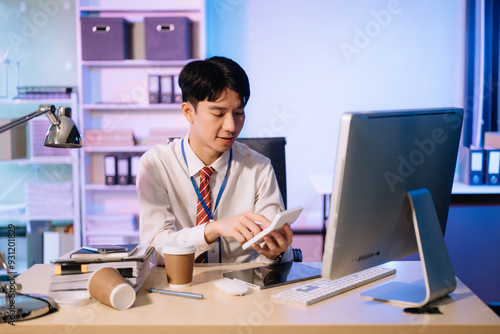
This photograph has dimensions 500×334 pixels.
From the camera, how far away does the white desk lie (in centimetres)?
113

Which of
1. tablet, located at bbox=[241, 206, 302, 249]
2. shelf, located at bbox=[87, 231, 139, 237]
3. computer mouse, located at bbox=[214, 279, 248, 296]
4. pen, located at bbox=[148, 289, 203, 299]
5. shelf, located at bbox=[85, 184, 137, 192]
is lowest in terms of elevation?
shelf, located at bbox=[87, 231, 139, 237]

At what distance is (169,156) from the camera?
1919 mm

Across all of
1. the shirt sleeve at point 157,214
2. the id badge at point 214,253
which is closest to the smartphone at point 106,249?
the shirt sleeve at point 157,214

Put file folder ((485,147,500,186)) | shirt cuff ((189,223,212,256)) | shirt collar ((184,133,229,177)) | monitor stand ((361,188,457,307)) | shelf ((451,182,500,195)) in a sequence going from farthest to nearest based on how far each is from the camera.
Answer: file folder ((485,147,500,186))
shelf ((451,182,500,195))
shirt collar ((184,133,229,177))
shirt cuff ((189,223,212,256))
monitor stand ((361,188,457,307))

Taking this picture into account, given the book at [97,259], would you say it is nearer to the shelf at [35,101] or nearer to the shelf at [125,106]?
the shelf at [125,106]

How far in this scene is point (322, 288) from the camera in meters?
1.36

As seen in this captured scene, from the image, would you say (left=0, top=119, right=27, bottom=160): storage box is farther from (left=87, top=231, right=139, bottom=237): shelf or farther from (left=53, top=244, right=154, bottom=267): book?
(left=53, top=244, right=154, bottom=267): book

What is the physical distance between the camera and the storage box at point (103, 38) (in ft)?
12.1

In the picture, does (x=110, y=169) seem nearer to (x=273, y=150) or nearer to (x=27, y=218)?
(x=27, y=218)

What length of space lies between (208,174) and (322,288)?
26.1 inches

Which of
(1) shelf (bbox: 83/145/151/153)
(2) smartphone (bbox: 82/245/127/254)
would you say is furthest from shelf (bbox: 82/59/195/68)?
(2) smartphone (bbox: 82/245/127/254)

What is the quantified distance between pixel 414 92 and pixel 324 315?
10.8ft

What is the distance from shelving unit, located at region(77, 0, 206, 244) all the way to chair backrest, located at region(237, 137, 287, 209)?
164 centimetres

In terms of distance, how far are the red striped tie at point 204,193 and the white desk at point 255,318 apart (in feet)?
1.61
